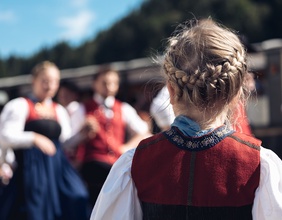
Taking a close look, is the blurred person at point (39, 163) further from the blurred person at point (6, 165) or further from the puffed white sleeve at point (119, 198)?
the puffed white sleeve at point (119, 198)

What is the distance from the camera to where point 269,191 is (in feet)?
5.12

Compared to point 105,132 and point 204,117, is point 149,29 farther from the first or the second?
point 204,117

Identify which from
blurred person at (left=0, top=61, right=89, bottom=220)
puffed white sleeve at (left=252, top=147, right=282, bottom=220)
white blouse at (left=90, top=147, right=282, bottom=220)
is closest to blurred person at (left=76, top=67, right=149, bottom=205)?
blurred person at (left=0, top=61, right=89, bottom=220)

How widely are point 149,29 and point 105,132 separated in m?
52.4

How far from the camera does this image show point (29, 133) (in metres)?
4.11

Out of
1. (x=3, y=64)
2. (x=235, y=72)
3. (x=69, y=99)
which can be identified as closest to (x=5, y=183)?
(x=69, y=99)

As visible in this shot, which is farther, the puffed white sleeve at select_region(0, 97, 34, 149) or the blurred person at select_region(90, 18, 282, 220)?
the puffed white sleeve at select_region(0, 97, 34, 149)

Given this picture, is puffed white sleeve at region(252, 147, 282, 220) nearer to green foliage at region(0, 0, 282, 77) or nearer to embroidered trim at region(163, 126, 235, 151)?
embroidered trim at region(163, 126, 235, 151)

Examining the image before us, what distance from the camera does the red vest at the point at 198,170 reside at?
1609 millimetres

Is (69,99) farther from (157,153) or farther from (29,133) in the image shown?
(157,153)

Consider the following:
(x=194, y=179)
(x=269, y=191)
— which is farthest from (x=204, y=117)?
(x=269, y=191)

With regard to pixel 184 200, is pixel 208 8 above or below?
above

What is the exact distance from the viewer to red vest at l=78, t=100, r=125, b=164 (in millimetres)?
4566

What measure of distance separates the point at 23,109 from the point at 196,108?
2713 mm
